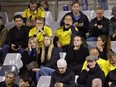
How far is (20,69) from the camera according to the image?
24.8 ft

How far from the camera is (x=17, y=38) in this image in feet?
28.0

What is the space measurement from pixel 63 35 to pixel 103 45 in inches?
36.7

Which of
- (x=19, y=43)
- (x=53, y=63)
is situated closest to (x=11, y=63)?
(x=19, y=43)

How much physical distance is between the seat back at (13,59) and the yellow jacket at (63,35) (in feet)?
2.48

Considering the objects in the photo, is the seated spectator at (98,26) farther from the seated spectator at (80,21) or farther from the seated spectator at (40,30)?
the seated spectator at (40,30)

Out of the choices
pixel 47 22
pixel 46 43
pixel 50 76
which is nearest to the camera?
pixel 50 76

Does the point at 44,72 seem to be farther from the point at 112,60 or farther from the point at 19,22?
the point at 19,22

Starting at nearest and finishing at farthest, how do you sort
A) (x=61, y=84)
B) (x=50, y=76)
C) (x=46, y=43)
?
(x=61, y=84) → (x=50, y=76) → (x=46, y=43)

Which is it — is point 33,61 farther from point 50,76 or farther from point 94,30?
point 94,30

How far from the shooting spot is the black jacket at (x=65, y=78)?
6637mm

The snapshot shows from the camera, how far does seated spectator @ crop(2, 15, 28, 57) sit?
840 centimetres

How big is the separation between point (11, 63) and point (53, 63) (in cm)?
108

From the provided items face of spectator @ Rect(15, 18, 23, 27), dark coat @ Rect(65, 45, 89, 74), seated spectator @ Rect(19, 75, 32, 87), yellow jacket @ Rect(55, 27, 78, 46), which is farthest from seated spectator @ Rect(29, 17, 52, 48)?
seated spectator @ Rect(19, 75, 32, 87)

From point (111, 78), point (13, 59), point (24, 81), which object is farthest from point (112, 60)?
point (13, 59)
